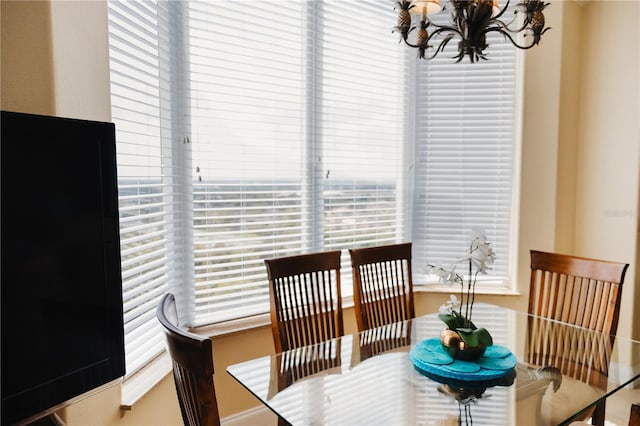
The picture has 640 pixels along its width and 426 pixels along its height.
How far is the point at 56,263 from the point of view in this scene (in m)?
1.07

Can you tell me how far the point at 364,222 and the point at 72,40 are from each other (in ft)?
6.94

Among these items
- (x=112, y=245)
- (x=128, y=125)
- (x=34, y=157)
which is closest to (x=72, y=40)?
(x=128, y=125)

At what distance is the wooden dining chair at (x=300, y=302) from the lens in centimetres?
201

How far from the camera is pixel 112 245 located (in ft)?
4.00

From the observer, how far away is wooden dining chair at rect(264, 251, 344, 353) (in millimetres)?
2014

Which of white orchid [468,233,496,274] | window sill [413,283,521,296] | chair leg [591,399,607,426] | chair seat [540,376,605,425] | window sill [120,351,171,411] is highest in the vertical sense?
white orchid [468,233,496,274]

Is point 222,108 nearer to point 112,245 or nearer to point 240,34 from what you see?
point 240,34

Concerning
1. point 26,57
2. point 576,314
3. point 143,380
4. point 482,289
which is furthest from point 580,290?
point 26,57

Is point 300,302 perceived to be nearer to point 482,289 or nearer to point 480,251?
point 480,251

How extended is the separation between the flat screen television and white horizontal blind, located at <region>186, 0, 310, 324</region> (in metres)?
1.12

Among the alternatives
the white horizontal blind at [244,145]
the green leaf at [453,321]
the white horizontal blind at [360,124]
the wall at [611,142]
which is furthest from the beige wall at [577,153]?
the green leaf at [453,321]

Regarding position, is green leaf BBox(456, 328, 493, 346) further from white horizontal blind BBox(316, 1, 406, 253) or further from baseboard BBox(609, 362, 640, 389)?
white horizontal blind BBox(316, 1, 406, 253)

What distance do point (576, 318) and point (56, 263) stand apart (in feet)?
7.60

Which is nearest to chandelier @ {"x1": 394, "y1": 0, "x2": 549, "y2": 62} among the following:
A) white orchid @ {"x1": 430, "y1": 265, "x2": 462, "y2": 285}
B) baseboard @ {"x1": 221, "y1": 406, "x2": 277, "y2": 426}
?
white orchid @ {"x1": 430, "y1": 265, "x2": 462, "y2": 285}
